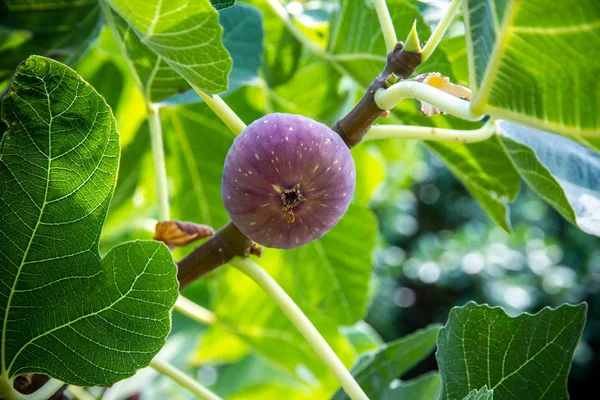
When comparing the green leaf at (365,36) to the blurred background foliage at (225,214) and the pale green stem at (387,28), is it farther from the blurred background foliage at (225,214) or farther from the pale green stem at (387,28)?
the pale green stem at (387,28)

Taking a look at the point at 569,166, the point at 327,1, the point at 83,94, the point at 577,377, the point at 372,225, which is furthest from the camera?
the point at 577,377

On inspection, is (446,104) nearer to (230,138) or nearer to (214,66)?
(214,66)

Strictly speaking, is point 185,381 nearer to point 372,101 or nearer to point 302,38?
point 372,101

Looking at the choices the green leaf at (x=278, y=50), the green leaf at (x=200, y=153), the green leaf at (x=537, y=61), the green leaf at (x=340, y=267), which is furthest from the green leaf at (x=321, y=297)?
the green leaf at (x=537, y=61)

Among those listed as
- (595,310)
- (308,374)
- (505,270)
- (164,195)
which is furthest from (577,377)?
(164,195)

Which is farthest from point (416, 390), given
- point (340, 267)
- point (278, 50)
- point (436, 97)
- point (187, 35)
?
point (278, 50)

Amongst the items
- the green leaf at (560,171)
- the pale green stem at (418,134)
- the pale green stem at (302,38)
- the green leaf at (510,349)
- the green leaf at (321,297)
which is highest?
the pale green stem at (418,134)

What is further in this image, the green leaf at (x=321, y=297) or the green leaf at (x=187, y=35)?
the green leaf at (x=321, y=297)

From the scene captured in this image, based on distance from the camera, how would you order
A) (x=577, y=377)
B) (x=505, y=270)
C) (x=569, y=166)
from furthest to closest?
(x=577, y=377) → (x=505, y=270) → (x=569, y=166)
